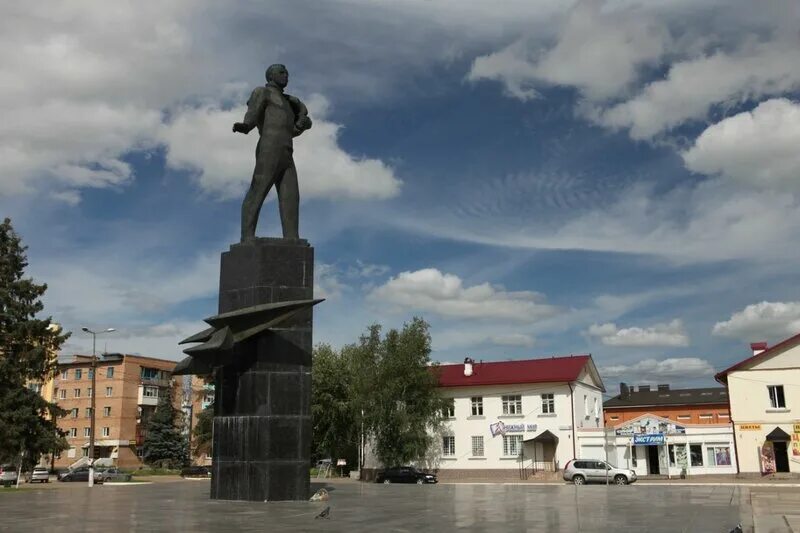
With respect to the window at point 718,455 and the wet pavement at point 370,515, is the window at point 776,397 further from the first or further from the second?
the wet pavement at point 370,515

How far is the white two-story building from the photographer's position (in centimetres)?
4950

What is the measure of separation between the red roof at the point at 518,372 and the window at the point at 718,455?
31.0ft

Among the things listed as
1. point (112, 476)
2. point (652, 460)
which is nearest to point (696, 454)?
point (652, 460)

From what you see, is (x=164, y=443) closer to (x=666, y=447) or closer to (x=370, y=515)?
(x=666, y=447)

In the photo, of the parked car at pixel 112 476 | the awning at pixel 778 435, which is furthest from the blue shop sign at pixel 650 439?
the parked car at pixel 112 476

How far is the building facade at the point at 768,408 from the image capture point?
42.4 metres

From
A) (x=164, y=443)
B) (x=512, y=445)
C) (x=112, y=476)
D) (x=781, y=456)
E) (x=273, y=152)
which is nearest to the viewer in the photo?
(x=273, y=152)

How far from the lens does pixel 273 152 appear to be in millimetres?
15359

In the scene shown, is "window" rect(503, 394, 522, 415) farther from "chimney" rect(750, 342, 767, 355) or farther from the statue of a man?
the statue of a man

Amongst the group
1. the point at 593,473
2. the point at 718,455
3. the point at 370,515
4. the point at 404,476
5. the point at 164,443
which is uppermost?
the point at 370,515

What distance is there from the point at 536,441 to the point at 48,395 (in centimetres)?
5219

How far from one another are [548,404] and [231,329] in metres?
40.1

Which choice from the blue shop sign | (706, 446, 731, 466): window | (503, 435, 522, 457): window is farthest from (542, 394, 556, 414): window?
(706, 446, 731, 466): window

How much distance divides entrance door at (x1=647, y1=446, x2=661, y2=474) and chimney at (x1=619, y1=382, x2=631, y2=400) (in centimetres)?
3313
